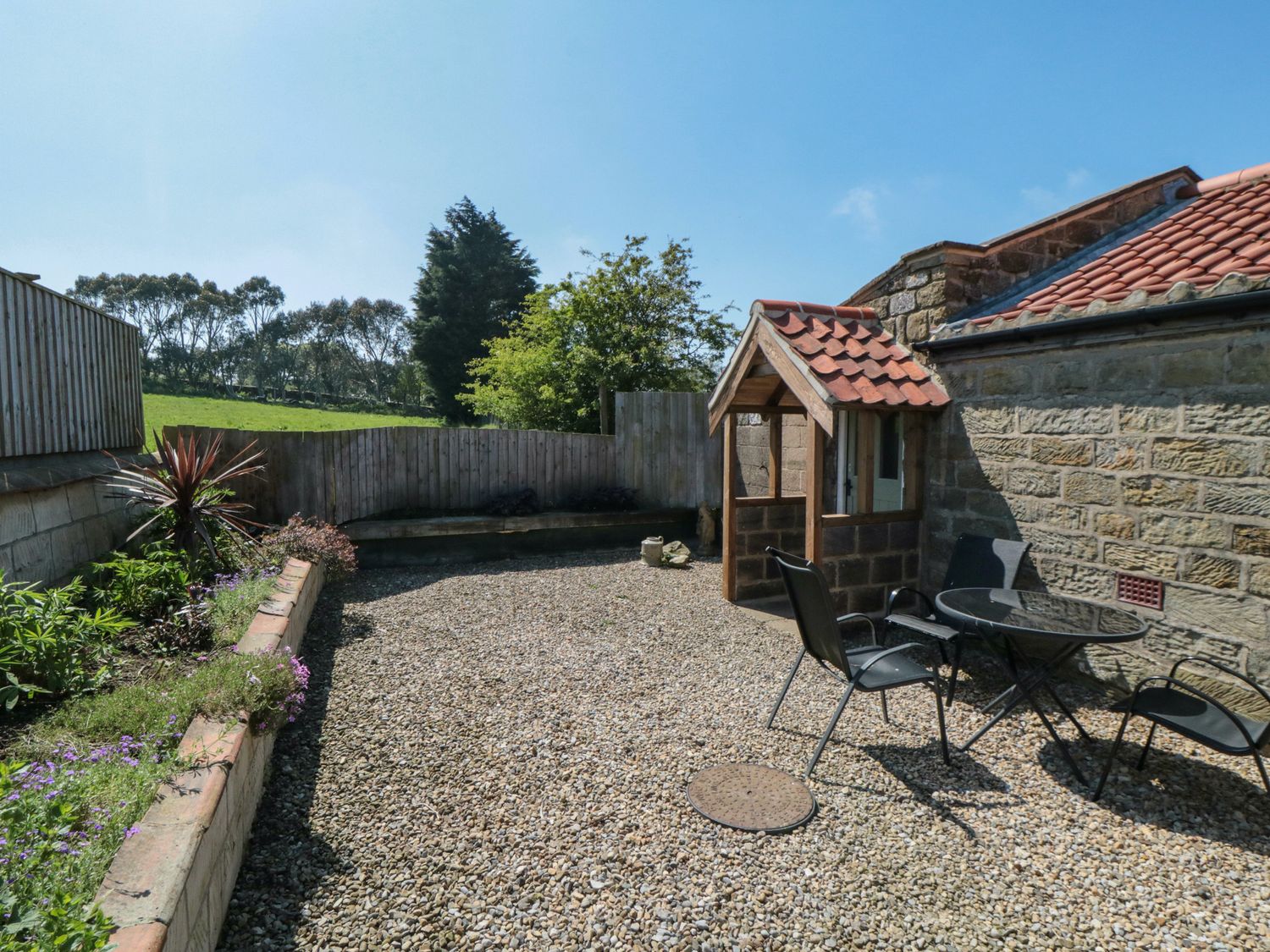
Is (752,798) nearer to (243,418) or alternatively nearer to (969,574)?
(969,574)

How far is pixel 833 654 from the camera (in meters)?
3.43

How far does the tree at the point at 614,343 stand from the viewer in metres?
13.7

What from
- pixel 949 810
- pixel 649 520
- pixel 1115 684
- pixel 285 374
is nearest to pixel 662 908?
pixel 949 810

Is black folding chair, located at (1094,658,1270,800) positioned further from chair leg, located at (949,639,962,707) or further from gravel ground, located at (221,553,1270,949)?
chair leg, located at (949,639,962,707)

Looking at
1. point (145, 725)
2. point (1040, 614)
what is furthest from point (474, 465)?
point (1040, 614)

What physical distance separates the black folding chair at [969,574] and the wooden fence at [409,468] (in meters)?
6.07

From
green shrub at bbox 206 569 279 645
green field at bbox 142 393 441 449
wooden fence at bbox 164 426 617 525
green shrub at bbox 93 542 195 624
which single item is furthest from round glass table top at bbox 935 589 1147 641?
green field at bbox 142 393 441 449

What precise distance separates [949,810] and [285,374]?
53.9 metres

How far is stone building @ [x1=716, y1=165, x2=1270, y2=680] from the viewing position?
359 centimetres

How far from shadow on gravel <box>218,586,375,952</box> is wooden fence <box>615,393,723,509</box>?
6.58 metres

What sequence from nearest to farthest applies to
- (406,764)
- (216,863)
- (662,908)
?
(216,863) → (662,908) → (406,764)

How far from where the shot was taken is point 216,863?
2.09 meters

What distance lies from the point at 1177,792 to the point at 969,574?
196 centimetres

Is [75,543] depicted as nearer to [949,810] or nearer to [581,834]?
[581,834]
